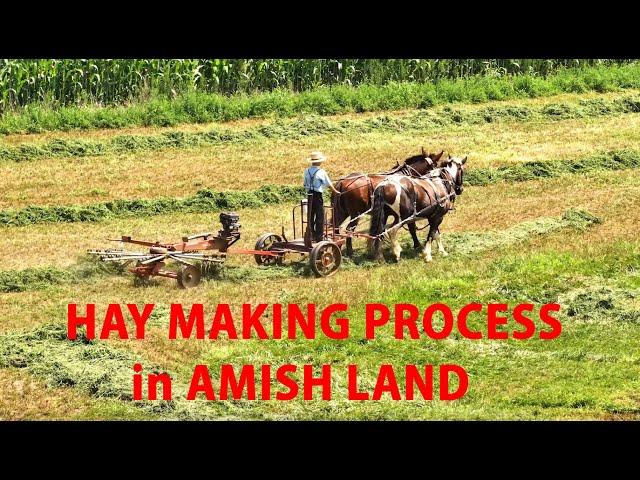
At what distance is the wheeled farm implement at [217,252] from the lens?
19.5 metres

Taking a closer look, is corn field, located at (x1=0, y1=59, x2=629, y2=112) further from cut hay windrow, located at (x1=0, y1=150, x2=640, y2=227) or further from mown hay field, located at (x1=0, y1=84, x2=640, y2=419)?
cut hay windrow, located at (x1=0, y1=150, x2=640, y2=227)

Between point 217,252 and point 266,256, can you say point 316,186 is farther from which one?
point 217,252

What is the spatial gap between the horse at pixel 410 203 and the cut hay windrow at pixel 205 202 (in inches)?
188

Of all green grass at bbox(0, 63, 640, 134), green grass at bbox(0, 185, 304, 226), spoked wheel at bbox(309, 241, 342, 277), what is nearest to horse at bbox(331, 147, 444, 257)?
spoked wheel at bbox(309, 241, 342, 277)

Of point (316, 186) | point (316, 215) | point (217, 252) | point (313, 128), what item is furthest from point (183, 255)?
point (313, 128)

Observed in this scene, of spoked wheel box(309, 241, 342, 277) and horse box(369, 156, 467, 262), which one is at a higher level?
horse box(369, 156, 467, 262)

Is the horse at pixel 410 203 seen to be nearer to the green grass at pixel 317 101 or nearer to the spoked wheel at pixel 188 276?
the spoked wheel at pixel 188 276

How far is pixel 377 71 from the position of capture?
1407 inches

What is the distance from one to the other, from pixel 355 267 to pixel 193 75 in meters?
14.3

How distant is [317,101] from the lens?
109ft

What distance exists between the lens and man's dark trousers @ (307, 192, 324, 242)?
2011 cm

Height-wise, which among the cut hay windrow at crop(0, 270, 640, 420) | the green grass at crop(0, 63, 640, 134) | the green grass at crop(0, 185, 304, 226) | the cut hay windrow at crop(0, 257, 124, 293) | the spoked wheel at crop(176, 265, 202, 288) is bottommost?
the cut hay windrow at crop(0, 270, 640, 420)

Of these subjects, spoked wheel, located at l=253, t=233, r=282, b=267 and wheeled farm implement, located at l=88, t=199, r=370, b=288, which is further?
spoked wheel, located at l=253, t=233, r=282, b=267

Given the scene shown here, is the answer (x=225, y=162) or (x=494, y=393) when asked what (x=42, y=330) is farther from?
(x=225, y=162)
